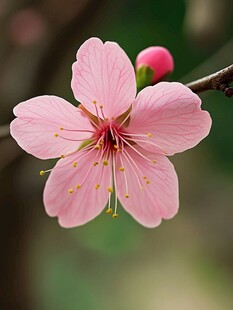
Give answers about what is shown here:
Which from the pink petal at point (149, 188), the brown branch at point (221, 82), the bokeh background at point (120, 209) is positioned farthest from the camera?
the bokeh background at point (120, 209)

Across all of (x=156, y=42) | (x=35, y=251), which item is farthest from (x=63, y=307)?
(x=156, y=42)

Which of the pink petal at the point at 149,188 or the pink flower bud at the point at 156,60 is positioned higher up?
the pink flower bud at the point at 156,60

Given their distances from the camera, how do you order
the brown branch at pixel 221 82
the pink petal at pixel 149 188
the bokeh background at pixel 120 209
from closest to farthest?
1. the brown branch at pixel 221 82
2. the pink petal at pixel 149 188
3. the bokeh background at pixel 120 209

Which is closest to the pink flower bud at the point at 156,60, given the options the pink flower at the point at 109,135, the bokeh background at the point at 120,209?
the pink flower at the point at 109,135

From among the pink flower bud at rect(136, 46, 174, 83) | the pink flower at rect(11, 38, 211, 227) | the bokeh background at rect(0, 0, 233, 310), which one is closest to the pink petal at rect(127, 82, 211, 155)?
the pink flower at rect(11, 38, 211, 227)

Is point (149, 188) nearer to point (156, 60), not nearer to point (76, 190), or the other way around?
point (76, 190)

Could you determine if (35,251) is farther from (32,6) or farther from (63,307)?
(32,6)

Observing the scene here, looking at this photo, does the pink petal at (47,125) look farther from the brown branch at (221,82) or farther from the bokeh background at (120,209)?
the bokeh background at (120,209)

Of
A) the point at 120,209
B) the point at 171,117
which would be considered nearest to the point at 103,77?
the point at 171,117
